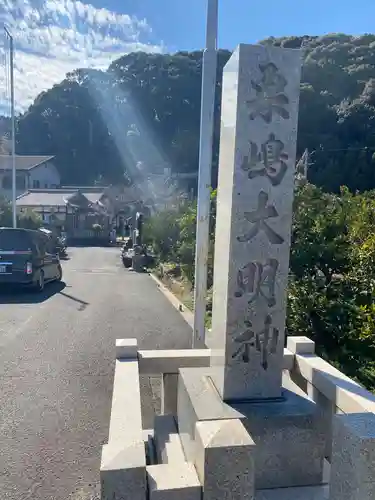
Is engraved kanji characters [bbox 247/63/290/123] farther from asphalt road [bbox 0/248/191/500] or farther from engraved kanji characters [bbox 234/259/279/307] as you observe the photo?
asphalt road [bbox 0/248/191/500]

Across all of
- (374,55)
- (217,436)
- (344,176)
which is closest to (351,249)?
(217,436)

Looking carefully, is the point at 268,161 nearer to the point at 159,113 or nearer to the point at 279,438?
the point at 279,438

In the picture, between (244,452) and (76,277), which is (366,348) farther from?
(76,277)

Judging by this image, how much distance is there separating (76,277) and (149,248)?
7.50 meters

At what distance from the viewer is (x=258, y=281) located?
3141 mm

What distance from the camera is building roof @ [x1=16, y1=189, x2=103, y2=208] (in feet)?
139

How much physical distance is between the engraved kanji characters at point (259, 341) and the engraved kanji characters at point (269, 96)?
1.44 metres

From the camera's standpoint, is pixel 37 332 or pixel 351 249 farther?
pixel 37 332

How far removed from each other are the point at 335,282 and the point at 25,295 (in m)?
9.09

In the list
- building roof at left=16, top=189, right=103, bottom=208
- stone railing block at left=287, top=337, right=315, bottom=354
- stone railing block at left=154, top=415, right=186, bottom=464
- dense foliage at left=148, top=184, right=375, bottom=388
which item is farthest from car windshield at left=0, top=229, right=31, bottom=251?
building roof at left=16, top=189, right=103, bottom=208

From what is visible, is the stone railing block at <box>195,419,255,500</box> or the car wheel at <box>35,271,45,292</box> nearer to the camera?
the stone railing block at <box>195,419,255,500</box>

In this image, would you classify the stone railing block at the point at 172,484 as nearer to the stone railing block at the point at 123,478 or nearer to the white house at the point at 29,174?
the stone railing block at the point at 123,478

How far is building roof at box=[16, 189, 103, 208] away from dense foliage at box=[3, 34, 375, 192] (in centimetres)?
1425

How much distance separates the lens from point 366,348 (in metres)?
5.18
